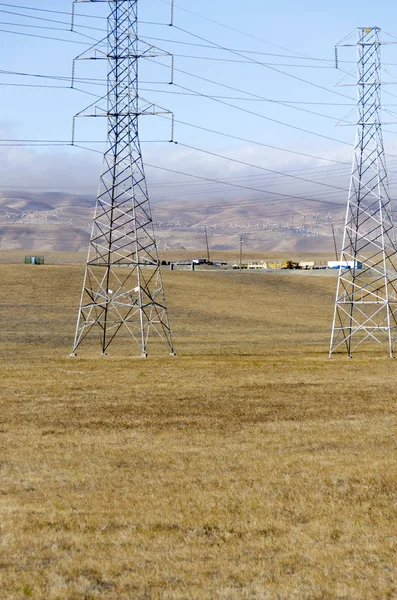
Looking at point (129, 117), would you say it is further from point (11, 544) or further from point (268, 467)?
point (11, 544)

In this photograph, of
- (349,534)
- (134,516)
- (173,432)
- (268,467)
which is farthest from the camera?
(173,432)

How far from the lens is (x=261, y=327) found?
81375mm

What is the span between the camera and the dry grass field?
11.6 m

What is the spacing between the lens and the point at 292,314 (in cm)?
9369

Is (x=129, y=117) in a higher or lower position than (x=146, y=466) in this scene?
higher

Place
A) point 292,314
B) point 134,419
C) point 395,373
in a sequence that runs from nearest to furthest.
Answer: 1. point 134,419
2. point 395,373
3. point 292,314

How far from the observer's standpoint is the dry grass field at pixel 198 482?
11633mm

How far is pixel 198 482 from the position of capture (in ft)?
57.3

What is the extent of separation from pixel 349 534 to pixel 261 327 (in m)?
67.8

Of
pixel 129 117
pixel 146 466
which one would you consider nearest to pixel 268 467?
pixel 146 466

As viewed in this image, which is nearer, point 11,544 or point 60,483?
point 11,544

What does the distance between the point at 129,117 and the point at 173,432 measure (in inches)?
1092

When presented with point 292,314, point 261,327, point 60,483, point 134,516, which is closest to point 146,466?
point 60,483

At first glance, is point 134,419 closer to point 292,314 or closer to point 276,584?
point 276,584
